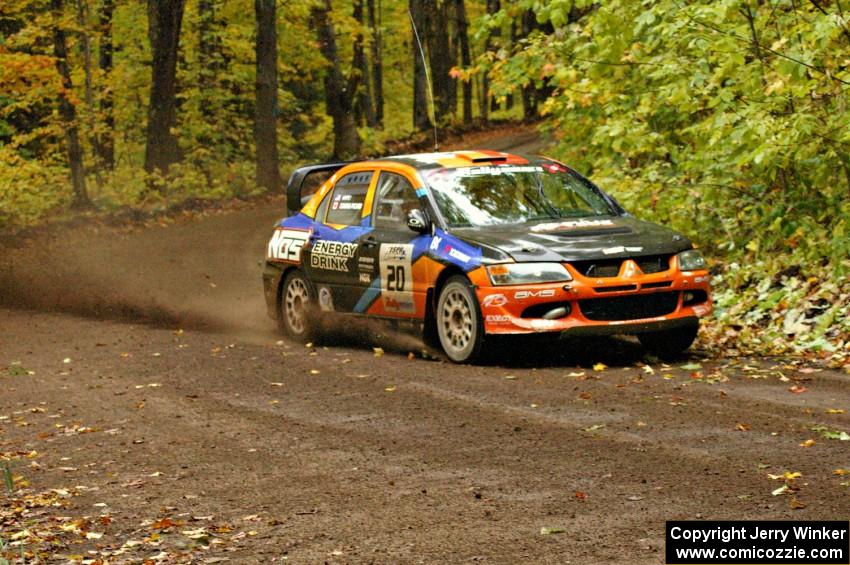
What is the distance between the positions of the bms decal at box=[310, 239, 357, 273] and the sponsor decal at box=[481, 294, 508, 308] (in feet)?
7.12

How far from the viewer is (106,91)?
32.3 metres

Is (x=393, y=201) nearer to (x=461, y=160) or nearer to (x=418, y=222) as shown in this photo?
(x=461, y=160)

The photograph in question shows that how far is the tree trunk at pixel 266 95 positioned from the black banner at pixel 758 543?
25702 mm

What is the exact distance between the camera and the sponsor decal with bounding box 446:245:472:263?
34.7 ft

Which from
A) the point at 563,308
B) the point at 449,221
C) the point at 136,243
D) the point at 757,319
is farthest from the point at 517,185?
the point at 136,243

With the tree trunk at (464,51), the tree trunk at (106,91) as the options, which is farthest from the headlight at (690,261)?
the tree trunk at (464,51)

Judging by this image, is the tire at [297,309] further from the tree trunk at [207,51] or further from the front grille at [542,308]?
the tree trunk at [207,51]

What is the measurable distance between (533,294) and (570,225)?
0.99m

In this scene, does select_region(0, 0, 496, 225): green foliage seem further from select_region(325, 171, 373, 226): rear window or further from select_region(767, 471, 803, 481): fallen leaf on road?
select_region(767, 471, 803, 481): fallen leaf on road

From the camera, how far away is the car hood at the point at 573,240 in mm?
10344

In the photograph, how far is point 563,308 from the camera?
10305 millimetres

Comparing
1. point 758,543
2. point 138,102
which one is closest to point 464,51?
point 138,102

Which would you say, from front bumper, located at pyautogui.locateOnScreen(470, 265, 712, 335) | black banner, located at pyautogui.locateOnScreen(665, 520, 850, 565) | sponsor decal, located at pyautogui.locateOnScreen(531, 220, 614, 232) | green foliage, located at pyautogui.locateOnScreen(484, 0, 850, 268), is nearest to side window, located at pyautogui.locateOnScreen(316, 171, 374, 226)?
sponsor decal, located at pyautogui.locateOnScreen(531, 220, 614, 232)

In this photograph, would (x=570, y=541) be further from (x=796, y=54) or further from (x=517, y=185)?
(x=796, y=54)
